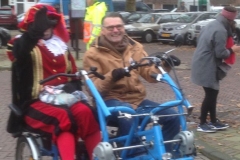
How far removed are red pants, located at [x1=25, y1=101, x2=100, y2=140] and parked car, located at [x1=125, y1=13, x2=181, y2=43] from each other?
2043cm

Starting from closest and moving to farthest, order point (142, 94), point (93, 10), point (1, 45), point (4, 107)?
point (142, 94) → point (4, 107) → point (93, 10) → point (1, 45)

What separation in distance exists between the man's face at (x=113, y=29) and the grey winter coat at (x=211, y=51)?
269cm

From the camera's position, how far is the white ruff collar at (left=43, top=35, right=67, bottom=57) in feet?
16.4

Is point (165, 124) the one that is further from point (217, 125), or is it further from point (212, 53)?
point (217, 125)

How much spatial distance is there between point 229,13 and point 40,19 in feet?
12.5

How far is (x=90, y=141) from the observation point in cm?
483

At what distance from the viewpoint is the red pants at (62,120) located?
4.64 metres

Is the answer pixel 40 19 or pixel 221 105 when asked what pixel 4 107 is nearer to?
pixel 221 105

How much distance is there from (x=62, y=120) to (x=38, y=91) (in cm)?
45

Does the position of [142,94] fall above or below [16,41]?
below

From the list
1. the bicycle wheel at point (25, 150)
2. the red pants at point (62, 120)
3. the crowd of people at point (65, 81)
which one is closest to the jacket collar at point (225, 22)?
the crowd of people at point (65, 81)

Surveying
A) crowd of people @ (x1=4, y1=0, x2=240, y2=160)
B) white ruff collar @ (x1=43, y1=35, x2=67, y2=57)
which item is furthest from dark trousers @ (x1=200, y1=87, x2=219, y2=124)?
white ruff collar @ (x1=43, y1=35, x2=67, y2=57)

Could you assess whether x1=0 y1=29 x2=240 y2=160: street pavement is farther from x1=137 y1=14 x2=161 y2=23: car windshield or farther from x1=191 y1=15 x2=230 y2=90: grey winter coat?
x1=137 y1=14 x2=161 y2=23: car windshield

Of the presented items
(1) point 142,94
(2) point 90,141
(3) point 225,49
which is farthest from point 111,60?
(3) point 225,49
